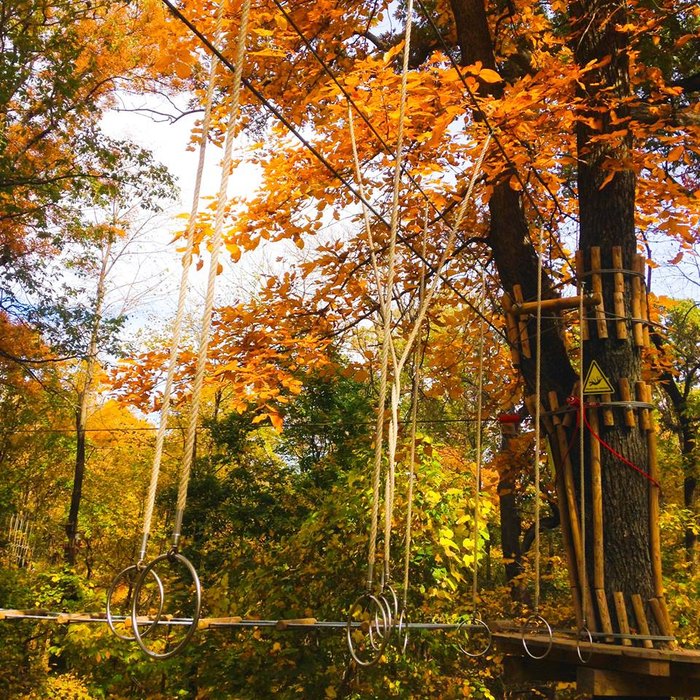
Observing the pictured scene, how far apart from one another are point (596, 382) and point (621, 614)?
1.21 meters

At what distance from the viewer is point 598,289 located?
13.5ft

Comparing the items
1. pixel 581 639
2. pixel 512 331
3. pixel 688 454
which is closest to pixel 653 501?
pixel 581 639

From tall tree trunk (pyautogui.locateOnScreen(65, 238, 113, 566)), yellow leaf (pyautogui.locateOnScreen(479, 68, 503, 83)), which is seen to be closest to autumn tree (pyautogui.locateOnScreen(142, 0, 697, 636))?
yellow leaf (pyautogui.locateOnScreen(479, 68, 503, 83))

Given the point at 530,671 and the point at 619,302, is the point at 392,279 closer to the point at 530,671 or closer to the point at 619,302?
the point at 619,302

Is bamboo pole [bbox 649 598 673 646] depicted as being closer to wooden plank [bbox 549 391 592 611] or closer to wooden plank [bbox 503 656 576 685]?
wooden plank [bbox 549 391 592 611]

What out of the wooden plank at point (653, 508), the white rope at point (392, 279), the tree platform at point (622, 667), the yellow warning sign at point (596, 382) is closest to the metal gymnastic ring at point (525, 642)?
the tree platform at point (622, 667)

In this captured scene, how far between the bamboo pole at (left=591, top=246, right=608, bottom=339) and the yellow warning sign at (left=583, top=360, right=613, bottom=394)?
0.61 ft

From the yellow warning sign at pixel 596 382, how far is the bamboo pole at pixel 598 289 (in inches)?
7.3

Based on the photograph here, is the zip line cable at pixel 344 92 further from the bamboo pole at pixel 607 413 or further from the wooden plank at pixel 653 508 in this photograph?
the wooden plank at pixel 653 508

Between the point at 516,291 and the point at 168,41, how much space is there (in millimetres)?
2701

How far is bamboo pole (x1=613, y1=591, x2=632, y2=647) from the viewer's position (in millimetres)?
A: 3656

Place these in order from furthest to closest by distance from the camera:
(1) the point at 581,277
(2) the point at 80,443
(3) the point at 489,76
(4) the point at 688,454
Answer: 1. (2) the point at 80,443
2. (4) the point at 688,454
3. (1) the point at 581,277
4. (3) the point at 489,76

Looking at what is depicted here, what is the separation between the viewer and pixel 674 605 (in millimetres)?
7121

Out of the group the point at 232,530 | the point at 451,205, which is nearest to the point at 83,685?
the point at 232,530
